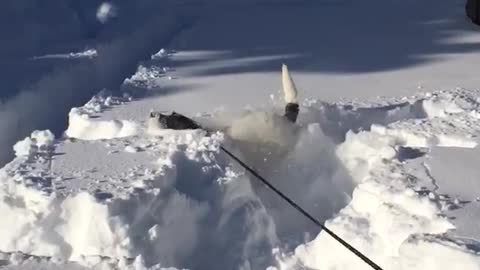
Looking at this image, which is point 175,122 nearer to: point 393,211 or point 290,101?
point 290,101

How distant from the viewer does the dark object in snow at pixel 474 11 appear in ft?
30.3

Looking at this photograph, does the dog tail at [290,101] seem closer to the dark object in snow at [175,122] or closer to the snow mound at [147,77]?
the dark object in snow at [175,122]

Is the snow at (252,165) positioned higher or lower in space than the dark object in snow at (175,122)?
lower

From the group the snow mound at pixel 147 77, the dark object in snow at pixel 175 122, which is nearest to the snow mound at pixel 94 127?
the dark object in snow at pixel 175 122

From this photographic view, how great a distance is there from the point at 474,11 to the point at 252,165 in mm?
4874

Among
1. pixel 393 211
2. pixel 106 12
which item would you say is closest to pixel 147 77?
pixel 106 12

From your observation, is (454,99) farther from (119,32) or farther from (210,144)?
(119,32)

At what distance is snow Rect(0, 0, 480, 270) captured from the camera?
14.5ft

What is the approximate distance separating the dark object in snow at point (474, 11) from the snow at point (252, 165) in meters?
0.95

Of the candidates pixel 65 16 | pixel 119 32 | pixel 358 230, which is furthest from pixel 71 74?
pixel 358 230

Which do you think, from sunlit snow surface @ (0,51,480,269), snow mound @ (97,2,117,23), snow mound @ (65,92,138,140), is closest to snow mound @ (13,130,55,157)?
sunlit snow surface @ (0,51,480,269)

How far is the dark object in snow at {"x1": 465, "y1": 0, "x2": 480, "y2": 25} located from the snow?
0.95 meters

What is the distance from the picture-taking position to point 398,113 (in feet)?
20.7

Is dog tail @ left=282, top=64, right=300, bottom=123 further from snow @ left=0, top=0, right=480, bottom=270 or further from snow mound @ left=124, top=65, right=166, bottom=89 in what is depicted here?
snow mound @ left=124, top=65, right=166, bottom=89
